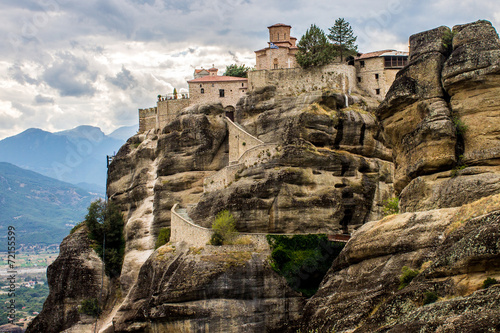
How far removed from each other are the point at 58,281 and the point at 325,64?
3804 cm

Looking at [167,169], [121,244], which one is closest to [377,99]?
[167,169]

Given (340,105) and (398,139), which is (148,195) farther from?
(398,139)

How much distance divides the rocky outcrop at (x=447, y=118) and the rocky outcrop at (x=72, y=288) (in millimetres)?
42129

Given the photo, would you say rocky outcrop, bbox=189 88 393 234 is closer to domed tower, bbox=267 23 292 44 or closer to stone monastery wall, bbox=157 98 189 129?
domed tower, bbox=267 23 292 44

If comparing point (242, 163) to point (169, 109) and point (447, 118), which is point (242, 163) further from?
point (447, 118)

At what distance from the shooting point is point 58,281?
2879 inches

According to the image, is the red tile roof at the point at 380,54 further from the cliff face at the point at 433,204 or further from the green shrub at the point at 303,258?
the cliff face at the point at 433,204

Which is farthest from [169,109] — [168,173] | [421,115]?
[421,115]

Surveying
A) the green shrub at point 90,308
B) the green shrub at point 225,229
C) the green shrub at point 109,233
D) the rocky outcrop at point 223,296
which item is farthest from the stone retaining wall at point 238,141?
the green shrub at point 90,308

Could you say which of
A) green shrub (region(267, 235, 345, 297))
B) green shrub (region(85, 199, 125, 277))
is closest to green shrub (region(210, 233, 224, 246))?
green shrub (region(267, 235, 345, 297))

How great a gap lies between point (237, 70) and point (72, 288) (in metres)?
34.8

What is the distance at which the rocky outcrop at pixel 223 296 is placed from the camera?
52.2 meters

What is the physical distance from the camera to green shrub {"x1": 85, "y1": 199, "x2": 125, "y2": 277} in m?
A: 72.2

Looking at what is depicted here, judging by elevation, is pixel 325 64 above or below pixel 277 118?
above
